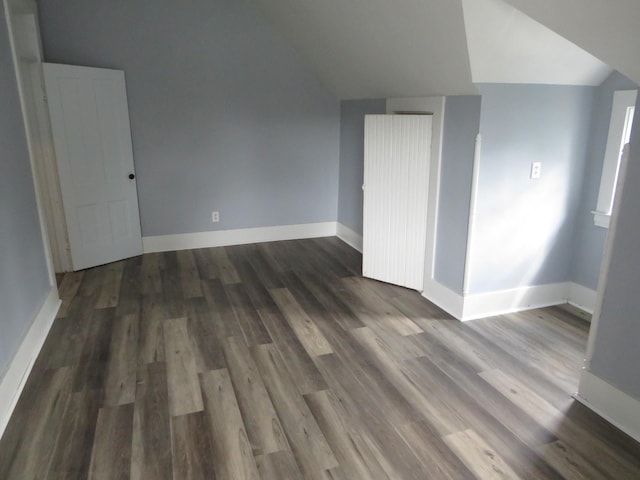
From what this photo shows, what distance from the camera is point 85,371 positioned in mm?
2678

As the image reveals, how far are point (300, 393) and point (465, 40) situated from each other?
2206 mm

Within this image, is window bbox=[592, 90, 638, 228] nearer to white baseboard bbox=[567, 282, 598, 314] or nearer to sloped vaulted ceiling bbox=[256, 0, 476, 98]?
white baseboard bbox=[567, 282, 598, 314]

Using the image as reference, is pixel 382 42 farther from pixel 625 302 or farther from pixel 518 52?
pixel 625 302

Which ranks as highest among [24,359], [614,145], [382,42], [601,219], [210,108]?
[382,42]

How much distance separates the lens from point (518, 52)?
2715mm

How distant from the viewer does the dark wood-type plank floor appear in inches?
79.3

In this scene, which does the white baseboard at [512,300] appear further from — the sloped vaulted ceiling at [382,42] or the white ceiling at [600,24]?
the white ceiling at [600,24]

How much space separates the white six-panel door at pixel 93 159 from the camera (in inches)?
160

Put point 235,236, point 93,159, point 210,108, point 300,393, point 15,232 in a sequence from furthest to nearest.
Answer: point 235,236 < point 210,108 < point 93,159 < point 15,232 < point 300,393

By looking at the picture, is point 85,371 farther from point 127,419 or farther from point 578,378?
point 578,378

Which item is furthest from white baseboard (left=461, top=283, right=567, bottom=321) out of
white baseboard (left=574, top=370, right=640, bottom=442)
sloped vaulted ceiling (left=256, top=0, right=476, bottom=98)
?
sloped vaulted ceiling (left=256, top=0, right=476, bottom=98)

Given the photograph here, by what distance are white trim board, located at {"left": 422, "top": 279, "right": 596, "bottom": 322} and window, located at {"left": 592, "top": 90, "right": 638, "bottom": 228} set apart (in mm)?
602

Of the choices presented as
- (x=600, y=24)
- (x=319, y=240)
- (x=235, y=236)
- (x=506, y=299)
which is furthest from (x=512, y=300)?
(x=235, y=236)

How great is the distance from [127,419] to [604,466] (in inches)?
89.3
